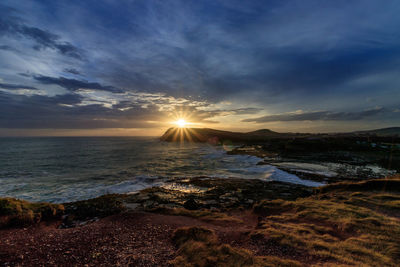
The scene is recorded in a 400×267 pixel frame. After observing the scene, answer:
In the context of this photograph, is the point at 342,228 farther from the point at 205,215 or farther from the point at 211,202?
the point at 211,202

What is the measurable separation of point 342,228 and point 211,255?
26.4ft

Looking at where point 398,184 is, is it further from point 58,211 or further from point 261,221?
point 58,211

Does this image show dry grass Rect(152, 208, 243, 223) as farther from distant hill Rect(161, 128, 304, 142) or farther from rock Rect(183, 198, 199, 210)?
distant hill Rect(161, 128, 304, 142)

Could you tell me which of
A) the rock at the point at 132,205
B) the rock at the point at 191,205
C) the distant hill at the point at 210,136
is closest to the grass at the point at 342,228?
the rock at the point at 191,205

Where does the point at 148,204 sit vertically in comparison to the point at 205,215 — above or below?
below

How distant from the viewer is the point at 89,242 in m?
8.78

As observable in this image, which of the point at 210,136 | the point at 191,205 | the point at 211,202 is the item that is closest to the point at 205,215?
the point at 191,205

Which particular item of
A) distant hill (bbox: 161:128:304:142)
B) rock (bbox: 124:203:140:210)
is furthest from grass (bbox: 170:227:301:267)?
distant hill (bbox: 161:128:304:142)

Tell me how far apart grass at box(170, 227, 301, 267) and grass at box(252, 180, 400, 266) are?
6.55ft

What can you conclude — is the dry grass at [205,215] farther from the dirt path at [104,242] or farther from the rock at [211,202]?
the rock at [211,202]

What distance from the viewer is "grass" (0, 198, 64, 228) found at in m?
10.8

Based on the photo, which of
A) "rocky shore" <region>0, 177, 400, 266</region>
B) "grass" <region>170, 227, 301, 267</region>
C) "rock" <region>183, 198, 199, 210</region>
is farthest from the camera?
"rock" <region>183, 198, 199, 210</region>

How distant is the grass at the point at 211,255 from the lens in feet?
21.2

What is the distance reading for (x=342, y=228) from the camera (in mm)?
9227
